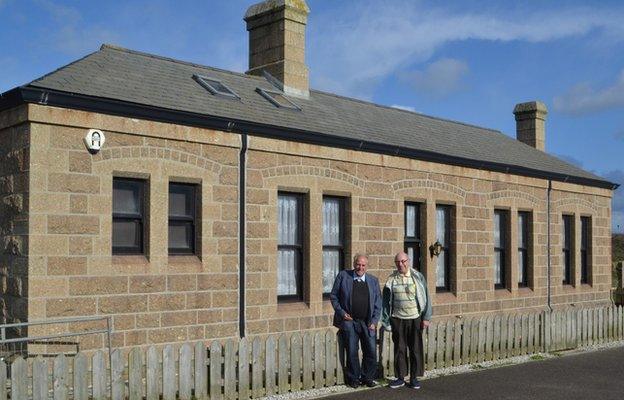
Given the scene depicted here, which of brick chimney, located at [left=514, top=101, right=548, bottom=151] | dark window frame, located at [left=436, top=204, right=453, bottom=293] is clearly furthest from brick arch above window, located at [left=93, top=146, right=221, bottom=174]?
brick chimney, located at [left=514, top=101, right=548, bottom=151]

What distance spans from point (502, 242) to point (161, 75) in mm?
8713

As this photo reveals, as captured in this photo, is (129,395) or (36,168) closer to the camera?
(129,395)

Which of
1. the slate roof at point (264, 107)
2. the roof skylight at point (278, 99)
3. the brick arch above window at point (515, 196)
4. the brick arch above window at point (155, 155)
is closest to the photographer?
the brick arch above window at point (155, 155)

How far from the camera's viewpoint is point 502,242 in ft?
57.1

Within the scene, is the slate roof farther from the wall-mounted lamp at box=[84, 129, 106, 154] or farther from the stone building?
the wall-mounted lamp at box=[84, 129, 106, 154]

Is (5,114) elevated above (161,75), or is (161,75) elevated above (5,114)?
(161,75)

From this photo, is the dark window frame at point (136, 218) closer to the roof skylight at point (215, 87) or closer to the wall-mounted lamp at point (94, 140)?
the wall-mounted lamp at point (94, 140)

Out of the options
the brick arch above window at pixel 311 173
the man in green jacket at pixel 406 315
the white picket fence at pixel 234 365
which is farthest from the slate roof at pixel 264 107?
the white picket fence at pixel 234 365

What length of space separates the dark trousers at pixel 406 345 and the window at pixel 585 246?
11446 millimetres

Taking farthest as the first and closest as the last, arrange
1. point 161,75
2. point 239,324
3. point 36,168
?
point 161,75, point 239,324, point 36,168

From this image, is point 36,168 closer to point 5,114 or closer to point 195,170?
point 5,114

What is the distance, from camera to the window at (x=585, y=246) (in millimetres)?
20219

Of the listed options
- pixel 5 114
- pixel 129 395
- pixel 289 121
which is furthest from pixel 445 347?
pixel 5 114

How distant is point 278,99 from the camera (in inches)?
570
